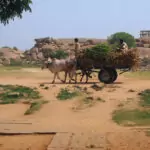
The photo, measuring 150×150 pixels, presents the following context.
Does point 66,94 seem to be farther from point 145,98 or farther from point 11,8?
point 11,8

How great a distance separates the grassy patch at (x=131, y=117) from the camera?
11.5 metres

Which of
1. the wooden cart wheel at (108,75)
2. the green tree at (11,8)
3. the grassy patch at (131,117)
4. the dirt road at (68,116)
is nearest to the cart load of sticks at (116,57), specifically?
the wooden cart wheel at (108,75)

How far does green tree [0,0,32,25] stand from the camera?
900 centimetres

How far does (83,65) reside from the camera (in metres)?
21.9

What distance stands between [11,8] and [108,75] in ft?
44.2

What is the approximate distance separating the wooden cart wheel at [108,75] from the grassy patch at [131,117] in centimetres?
923

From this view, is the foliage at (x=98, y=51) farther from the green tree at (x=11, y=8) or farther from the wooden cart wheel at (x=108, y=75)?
the green tree at (x=11, y=8)

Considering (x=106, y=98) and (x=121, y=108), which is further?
(x=106, y=98)

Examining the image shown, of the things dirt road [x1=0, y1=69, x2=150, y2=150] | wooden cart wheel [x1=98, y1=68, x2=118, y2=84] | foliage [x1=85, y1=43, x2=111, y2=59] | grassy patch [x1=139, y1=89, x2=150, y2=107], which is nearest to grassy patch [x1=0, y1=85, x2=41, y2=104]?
dirt road [x1=0, y1=69, x2=150, y2=150]

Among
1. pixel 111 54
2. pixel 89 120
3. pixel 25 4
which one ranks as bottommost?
pixel 89 120

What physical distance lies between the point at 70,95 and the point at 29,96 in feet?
5.18

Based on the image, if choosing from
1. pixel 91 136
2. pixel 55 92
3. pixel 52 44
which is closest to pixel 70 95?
pixel 55 92

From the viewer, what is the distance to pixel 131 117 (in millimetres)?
12195

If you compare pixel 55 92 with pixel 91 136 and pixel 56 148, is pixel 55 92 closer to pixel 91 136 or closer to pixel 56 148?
pixel 91 136
